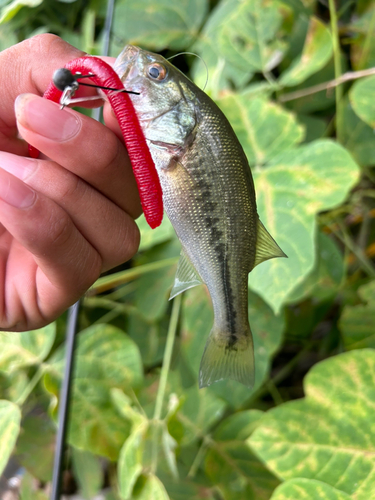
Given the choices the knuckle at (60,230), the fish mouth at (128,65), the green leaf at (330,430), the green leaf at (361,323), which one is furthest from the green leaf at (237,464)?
the fish mouth at (128,65)

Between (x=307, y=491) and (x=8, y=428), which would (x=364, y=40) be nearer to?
(x=307, y=491)

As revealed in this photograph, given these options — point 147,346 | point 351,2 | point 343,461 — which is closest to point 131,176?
point 343,461

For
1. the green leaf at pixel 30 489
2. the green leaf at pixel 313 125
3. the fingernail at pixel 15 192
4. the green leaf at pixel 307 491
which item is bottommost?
the green leaf at pixel 30 489

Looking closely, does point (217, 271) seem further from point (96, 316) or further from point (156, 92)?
point (96, 316)

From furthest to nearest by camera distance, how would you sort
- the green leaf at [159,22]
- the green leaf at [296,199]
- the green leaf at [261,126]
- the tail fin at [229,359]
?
1. the green leaf at [159,22]
2. the green leaf at [261,126]
3. the green leaf at [296,199]
4. the tail fin at [229,359]

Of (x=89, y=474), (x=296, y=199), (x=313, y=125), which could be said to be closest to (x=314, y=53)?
(x=313, y=125)

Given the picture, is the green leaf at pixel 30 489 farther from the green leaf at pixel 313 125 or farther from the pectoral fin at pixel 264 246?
the green leaf at pixel 313 125
